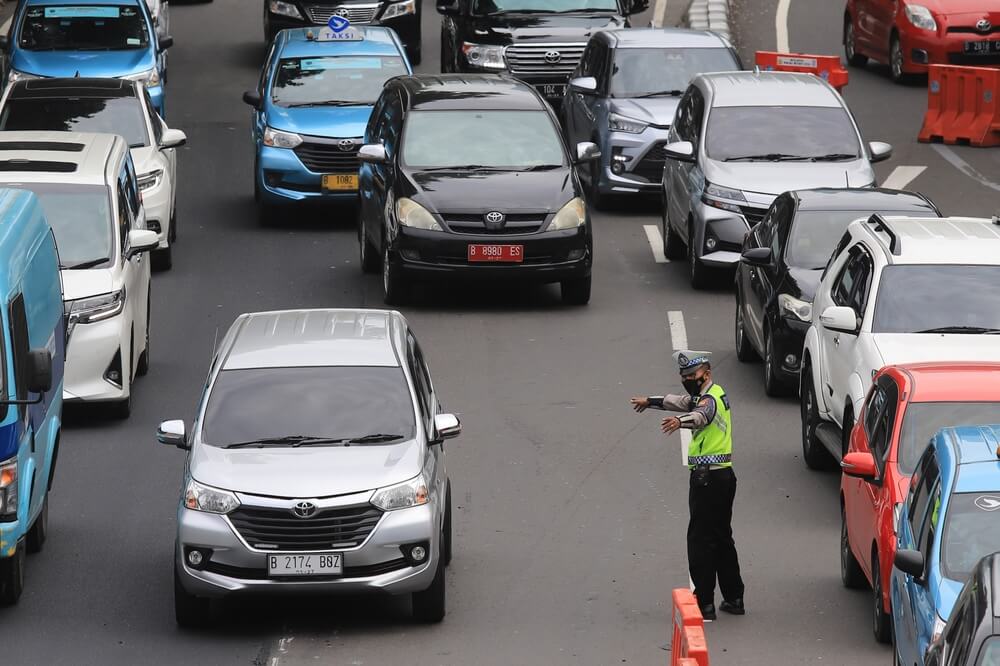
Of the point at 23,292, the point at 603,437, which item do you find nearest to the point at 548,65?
the point at 603,437

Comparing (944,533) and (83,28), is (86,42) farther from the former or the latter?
(944,533)

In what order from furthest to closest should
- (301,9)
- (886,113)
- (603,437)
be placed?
(301,9), (886,113), (603,437)

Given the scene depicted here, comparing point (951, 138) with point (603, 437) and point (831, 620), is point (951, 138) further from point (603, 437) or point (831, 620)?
point (831, 620)

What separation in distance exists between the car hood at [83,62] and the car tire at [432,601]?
16396 millimetres

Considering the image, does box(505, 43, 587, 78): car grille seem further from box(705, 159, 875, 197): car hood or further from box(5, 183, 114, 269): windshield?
box(5, 183, 114, 269): windshield

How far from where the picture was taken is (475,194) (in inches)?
771

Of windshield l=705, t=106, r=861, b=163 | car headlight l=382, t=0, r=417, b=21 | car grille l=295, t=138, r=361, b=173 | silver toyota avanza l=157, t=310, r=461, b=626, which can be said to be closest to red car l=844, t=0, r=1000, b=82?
car headlight l=382, t=0, r=417, b=21

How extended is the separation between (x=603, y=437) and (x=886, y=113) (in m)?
15.3

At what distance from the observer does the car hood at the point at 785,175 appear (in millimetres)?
20312

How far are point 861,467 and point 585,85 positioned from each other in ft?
46.3

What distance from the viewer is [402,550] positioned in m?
11.3

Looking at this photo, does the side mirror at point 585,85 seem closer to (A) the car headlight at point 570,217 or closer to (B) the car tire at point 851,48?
(A) the car headlight at point 570,217

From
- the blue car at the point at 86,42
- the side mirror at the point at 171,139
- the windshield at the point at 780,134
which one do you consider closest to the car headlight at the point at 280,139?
the side mirror at the point at 171,139

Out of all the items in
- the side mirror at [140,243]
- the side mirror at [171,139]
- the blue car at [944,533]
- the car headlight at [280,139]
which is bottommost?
the car headlight at [280,139]
